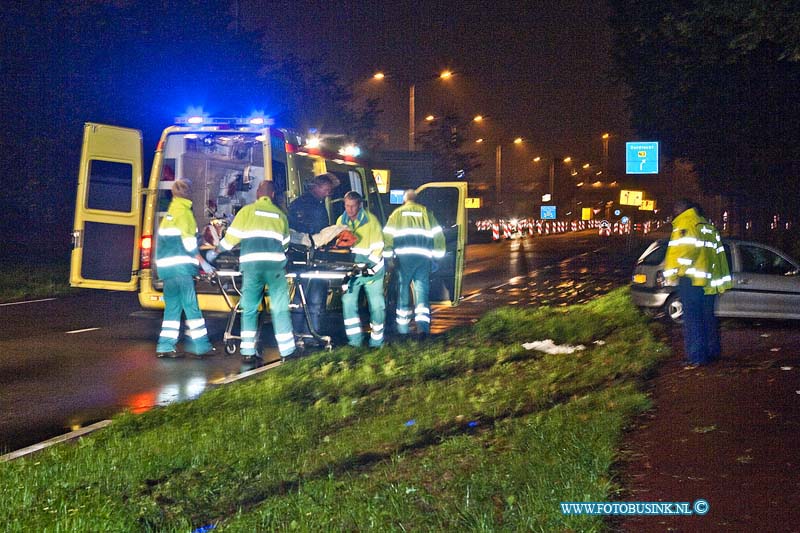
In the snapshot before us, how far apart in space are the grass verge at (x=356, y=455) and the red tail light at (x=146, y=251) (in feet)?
11.4

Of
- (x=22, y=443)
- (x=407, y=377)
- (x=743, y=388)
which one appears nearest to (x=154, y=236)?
(x=407, y=377)

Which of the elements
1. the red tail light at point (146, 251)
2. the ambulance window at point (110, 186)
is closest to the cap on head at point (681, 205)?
the red tail light at point (146, 251)

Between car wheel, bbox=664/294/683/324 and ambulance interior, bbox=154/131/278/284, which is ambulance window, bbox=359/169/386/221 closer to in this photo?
ambulance interior, bbox=154/131/278/284

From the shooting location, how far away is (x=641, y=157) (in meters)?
29.6

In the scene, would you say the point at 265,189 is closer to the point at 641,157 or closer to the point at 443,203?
the point at 443,203

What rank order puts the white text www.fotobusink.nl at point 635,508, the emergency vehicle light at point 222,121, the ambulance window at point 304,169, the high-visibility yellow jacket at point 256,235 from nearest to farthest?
the white text www.fotobusink.nl at point 635,508
the high-visibility yellow jacket at point 256,235
the emergency vehicle light at point 222,121
the ambulance window at point 304,169

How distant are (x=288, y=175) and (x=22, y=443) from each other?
616cm

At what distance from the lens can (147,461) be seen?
589 cm

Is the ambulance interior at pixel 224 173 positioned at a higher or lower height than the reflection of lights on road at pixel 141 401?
higher

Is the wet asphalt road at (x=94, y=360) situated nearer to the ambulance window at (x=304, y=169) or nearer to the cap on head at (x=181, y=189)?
the cap on head at (x=181, y=189)

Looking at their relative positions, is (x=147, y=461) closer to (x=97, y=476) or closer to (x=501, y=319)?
(x=97, y=476)

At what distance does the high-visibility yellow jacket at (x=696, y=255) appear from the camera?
9.31 metres

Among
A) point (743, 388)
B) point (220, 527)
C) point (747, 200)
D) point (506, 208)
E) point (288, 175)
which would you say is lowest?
point (220, 527)

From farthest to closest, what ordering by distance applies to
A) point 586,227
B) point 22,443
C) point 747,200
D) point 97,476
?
point 586,227 → point 747,200 → point 22,443 → point 97,476
